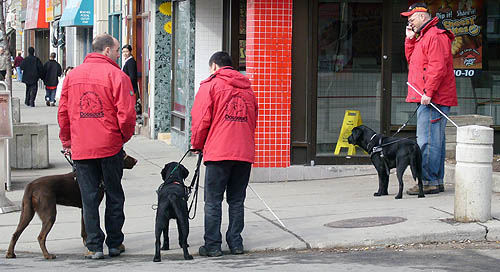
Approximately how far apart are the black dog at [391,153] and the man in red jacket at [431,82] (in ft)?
0.81

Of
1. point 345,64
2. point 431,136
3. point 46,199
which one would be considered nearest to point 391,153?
point 431,136

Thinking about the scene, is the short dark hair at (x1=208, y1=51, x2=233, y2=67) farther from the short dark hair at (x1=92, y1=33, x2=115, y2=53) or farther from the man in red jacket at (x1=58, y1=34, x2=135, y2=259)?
the short dark hair at (x1=92, y1=33, x2=115, y2=53)

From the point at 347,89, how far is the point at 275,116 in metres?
1.12

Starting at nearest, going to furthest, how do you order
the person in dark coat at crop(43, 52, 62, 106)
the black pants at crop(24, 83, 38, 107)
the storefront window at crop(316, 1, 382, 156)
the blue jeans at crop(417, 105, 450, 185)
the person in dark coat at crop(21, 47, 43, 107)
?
1. the blue jeans at crop(417, 105, 450, 185)
2. the storefront window at crop(316, 1, 382, 156)
3. the person in dark coat at crop(21, 47, 43, 107)
4. the black pants at crop(24, 83, 38, 107)
5. the person in dark coat at crop(43, 52, 62, 106)

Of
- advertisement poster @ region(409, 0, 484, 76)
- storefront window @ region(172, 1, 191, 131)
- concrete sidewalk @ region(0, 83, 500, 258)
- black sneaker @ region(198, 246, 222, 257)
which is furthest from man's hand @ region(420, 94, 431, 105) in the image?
storefront window @ region(172, 1, 191, 131)

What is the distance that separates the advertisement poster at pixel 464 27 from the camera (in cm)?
Result: 1182

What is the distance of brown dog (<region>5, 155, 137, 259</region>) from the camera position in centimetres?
732

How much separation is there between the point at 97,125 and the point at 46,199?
0.80 metres

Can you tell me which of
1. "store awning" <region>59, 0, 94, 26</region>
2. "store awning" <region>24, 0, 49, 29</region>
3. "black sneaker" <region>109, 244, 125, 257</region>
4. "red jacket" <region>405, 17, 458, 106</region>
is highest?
"store awning" <region>24, 0, 49, 29</region>

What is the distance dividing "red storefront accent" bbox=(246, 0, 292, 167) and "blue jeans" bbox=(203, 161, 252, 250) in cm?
385

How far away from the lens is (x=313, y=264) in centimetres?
707

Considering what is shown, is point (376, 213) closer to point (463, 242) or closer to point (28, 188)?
point (463, 242)

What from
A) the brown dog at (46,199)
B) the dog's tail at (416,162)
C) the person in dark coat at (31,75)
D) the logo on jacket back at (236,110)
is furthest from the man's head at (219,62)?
the person in dark coat at (31,75)

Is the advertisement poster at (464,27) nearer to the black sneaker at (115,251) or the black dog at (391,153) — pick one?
the black dog at (391,153)
